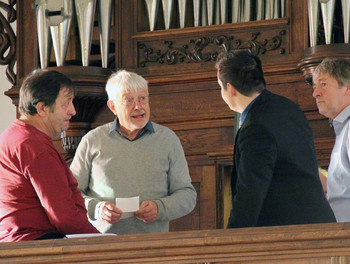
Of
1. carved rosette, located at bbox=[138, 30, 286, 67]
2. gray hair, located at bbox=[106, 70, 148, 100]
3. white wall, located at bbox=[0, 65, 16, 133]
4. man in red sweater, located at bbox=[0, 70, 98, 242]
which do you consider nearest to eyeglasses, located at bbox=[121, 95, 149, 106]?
gray hair, located at bbox=[106, 70, 148, 100]

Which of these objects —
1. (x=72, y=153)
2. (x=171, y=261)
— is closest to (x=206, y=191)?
(x=72, y=153)

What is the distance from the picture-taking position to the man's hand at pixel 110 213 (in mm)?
4715

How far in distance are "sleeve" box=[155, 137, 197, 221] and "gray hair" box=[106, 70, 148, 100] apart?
36 cm

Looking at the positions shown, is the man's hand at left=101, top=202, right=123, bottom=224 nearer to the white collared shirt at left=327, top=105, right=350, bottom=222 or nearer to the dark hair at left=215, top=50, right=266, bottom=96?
the dark hair at left=215, top=50, right=266, bottom=96

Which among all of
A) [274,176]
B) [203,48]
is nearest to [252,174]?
[274,176]

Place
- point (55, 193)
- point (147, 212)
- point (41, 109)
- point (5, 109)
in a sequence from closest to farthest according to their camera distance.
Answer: point (55, 193) < point (41, 109) < point (147, 212) < point (5, 109)

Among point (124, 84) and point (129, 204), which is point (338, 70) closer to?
point (124, 84)

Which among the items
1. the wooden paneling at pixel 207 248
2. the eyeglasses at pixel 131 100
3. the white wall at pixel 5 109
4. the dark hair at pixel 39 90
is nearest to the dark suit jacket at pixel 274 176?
the wooden paneling at pixel 207 248

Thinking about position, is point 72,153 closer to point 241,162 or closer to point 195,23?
point 195,23

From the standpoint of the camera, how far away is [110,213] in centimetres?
471

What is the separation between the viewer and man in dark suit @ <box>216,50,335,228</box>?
4.02m

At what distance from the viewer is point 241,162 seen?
4066 millimetres

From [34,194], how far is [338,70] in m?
1.84

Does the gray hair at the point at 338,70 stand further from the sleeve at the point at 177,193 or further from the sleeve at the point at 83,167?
the sleeve at the point at 83,167
